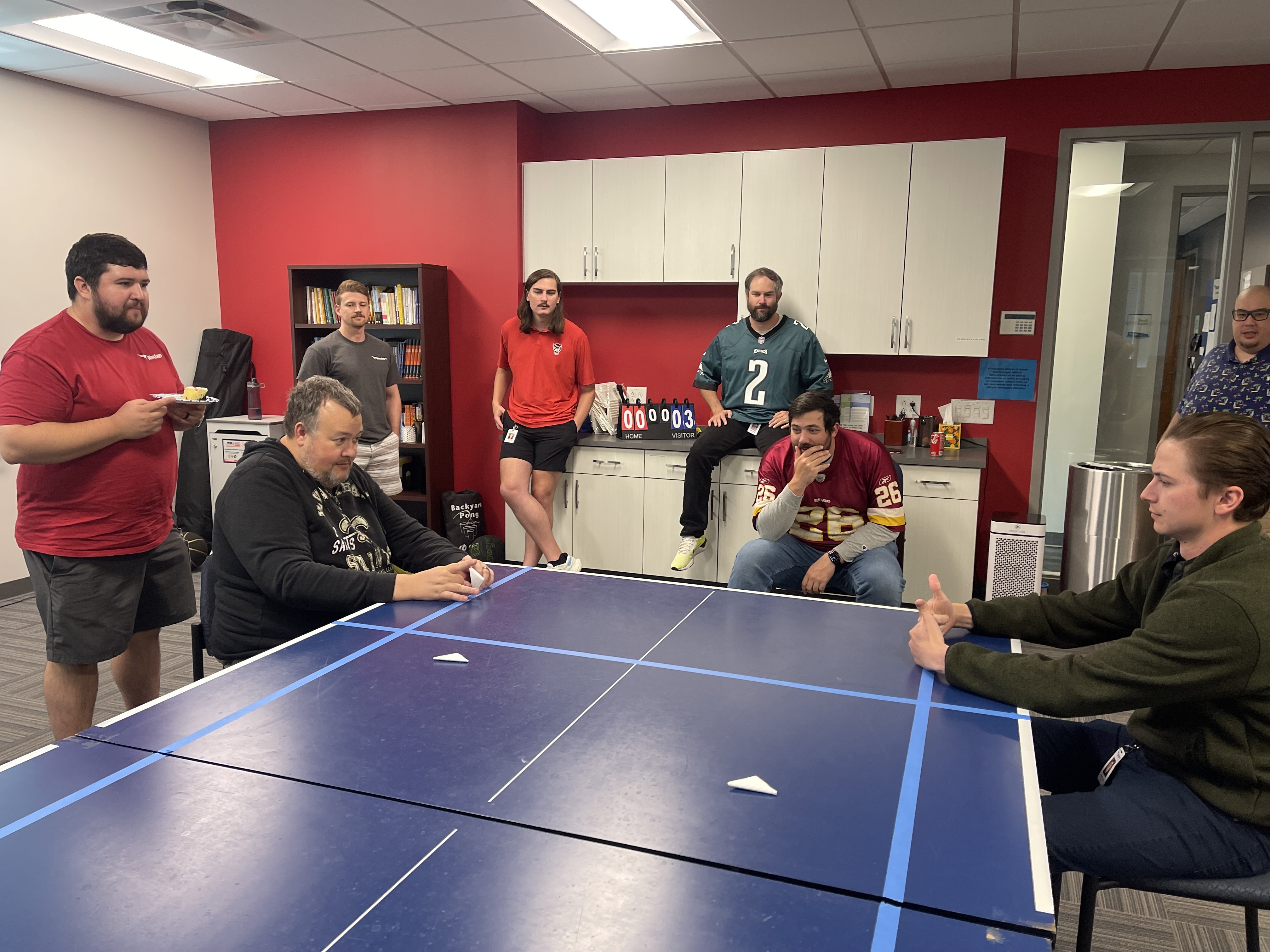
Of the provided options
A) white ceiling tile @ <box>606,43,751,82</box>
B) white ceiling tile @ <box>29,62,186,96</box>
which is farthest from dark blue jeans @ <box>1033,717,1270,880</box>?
white ceiling tile @ <box>29,62,186,96</box>

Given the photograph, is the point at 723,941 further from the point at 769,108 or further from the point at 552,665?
the point at 769,108

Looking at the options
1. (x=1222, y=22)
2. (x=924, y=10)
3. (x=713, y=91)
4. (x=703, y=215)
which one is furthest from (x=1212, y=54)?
(x=703, y=215)

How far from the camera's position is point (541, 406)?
17.1 feet

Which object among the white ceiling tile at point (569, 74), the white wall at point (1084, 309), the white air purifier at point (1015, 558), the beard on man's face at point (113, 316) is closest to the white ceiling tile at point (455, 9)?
the white ceiling tile at point (569, 74)

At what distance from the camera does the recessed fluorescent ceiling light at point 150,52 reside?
451 centimetres

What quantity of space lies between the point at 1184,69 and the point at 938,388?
204 centimetres

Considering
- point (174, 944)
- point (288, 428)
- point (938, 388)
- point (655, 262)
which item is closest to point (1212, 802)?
point (174, 944)

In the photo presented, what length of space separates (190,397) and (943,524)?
3.65 metres

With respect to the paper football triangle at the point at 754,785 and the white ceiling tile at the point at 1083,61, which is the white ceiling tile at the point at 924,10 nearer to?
the white ceiling tile at the point at 1083,61

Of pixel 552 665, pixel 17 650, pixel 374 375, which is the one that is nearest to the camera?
pixel 552 665

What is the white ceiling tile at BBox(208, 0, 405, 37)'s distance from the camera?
12.8 ft

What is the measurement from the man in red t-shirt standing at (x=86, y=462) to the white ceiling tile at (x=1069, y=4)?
11.9 ft

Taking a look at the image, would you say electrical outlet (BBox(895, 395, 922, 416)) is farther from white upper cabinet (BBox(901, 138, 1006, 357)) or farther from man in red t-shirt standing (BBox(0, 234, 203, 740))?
man in red t-shirt standing (BBox(0, 234, 203, 740))

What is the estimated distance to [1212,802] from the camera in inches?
63.5
